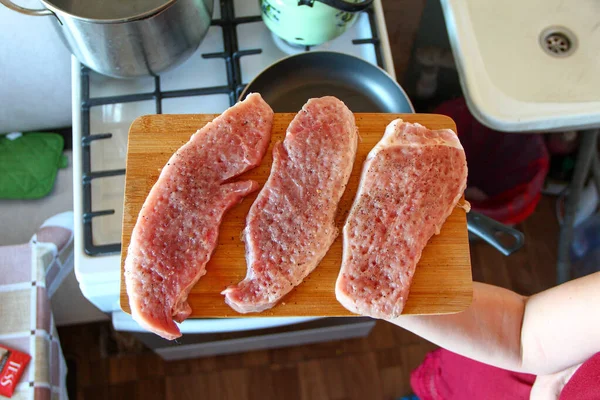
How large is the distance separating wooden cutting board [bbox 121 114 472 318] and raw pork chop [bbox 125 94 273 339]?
0.02 metres

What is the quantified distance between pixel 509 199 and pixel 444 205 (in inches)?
30.7

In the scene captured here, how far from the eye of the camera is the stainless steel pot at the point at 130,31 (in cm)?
74

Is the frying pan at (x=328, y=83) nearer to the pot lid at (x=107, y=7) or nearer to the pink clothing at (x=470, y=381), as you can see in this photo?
the pot lid at (x=107, y=7)

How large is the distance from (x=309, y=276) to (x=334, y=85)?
1.38ft

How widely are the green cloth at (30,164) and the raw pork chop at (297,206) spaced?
77 cm

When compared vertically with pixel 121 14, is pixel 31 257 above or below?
below

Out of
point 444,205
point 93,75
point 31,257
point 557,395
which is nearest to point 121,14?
point 93,75

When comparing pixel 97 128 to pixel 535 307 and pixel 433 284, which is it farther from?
pixel 535 307

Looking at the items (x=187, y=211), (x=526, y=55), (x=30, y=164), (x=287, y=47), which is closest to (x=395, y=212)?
(x=187, y=211)

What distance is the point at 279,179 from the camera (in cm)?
73

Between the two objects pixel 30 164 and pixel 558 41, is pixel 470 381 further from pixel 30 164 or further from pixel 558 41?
pixel 30 164

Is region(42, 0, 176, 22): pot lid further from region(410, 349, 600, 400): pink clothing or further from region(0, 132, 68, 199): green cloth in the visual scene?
region(410, 349, 600, 400): pink clothing

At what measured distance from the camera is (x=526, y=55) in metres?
1.09

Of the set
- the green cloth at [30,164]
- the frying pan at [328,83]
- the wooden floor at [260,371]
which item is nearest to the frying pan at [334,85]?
the frying pan at [328,83]
